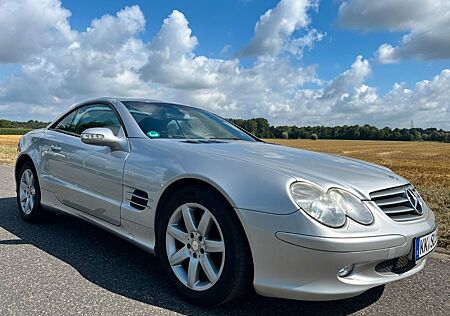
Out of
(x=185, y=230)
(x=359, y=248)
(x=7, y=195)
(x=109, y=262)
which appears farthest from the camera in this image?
(x=7, y=195)

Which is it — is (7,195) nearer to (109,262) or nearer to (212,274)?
(109,262)

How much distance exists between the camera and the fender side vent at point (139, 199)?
9.75ft

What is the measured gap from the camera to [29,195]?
460cm

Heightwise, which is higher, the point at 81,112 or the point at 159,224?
the point at 81,112

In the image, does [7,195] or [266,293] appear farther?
[7,195]

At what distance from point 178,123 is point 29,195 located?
2.16m

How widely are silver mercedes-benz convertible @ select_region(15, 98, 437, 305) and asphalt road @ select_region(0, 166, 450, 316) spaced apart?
0.26m

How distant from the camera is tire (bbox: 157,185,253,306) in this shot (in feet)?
7.94

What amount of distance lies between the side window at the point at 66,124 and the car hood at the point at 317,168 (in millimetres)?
1802

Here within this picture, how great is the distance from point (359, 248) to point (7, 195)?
5.92 meters

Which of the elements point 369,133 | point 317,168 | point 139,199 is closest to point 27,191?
point 139,199

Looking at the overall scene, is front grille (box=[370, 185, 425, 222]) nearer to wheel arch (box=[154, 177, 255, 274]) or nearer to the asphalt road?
the asphalt road

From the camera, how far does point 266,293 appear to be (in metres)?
2.36

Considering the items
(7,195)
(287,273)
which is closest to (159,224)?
(287,273)
